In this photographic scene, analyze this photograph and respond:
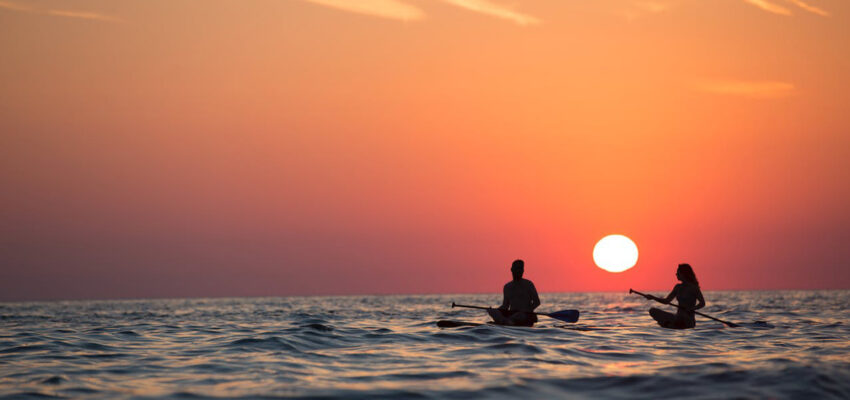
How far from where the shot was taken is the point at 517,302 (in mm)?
22844

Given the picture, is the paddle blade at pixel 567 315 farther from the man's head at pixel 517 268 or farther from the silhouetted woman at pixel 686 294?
the man's head at pixel 517 268

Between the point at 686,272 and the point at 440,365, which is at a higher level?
the point at 686,272

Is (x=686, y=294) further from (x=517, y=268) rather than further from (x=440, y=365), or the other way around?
(x=440, y=365)

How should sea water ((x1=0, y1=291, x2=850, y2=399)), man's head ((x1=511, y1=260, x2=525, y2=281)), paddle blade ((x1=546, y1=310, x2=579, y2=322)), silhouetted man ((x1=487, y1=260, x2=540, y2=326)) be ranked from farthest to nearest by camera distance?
paddle blade ((x1=546, y1=310, x2=579, y2=322))
silhouetted man ((x1=487, y1=260, x2=540, y2=326))
man's head ((x1=511, y1=260, x2=525, y2=281))
sea water ((x1=0, y1=291, x2=850, y2=399))

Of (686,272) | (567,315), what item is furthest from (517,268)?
(686,272)

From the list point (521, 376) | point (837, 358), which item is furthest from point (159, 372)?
point (837, 358)

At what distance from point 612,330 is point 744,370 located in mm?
12126

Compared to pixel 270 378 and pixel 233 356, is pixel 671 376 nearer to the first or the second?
pixel 270 378

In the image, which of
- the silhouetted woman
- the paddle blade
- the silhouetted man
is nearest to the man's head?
the silhouetted man

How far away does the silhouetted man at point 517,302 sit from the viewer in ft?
74.5

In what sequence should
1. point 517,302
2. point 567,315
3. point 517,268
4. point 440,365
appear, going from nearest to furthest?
point 440,365
point 517,268
point 517,302
point 567,315

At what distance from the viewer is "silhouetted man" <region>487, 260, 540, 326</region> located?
22.7 meters

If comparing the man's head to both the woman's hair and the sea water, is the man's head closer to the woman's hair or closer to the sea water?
Answer: the sea water

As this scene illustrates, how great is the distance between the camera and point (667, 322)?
2470 centimetres
